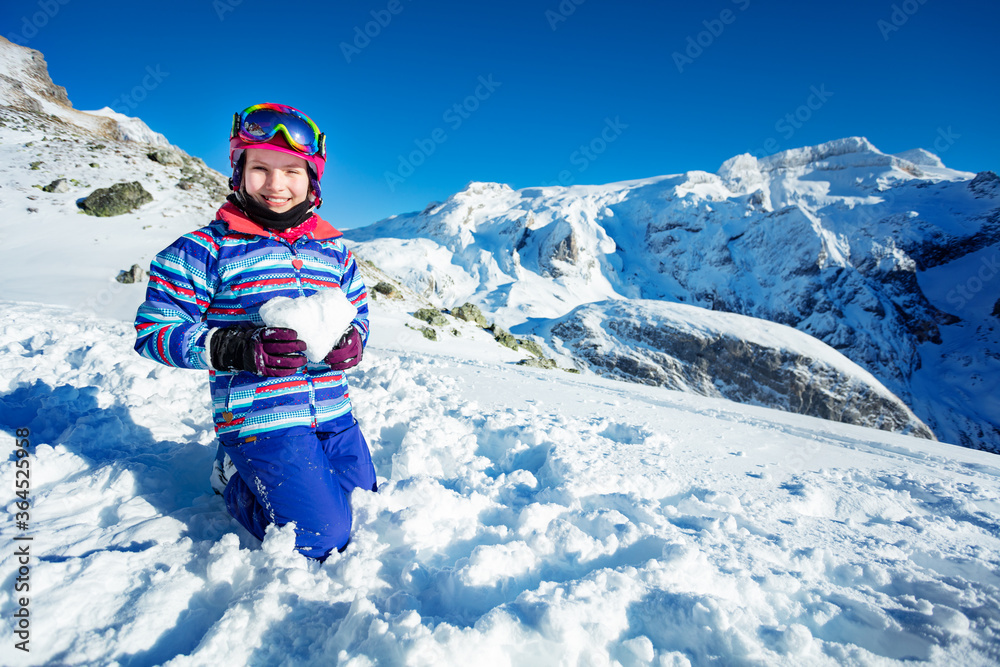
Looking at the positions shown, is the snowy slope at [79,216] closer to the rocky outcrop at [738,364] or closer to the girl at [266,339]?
the girl at [266,339]

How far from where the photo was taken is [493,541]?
181cm

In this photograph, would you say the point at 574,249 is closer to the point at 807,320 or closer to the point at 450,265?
the point at 450,265

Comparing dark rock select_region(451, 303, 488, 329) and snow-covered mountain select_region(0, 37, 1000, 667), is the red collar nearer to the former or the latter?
snow-covered mountain select_region(0, 37, 1000, 667)

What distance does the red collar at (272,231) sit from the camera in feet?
6.24

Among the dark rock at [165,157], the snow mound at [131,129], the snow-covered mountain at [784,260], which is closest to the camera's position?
the dark rock at [165,157]

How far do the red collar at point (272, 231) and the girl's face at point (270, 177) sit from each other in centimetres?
11

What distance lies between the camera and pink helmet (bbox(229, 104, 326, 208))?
77.7 inches

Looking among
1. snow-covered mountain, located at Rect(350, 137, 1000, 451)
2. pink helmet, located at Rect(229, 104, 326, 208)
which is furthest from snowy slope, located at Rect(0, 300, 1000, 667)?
snow-covered mountain, located at Rect(350, 137, 1000, 451)

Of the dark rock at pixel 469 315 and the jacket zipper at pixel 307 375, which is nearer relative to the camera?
the jacket zipper at pixel 307 375

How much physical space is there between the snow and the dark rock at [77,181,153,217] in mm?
17507

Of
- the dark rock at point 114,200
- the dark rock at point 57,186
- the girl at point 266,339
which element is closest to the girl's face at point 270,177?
the girl at point 266,339

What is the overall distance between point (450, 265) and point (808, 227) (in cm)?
4212

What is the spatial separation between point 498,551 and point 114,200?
18809mm

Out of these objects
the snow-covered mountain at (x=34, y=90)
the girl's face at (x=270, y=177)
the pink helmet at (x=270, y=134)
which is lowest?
the girl's face at (x=270, y=177)
